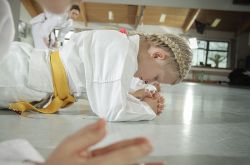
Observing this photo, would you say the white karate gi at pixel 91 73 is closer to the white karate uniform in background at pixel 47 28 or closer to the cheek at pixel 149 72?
the cheek at pixel 149 72

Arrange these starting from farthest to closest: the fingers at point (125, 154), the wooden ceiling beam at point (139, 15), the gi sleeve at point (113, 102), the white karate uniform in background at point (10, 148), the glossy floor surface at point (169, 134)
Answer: the wooden ceiling beam at point (139, 15)
the gi sleeve at point (113, 102)
the glossy floor surface at point (169, 134)
the white karate uniform in background at point (10, 148)
the fingers at point (125, 154)

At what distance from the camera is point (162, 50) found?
5.19ft

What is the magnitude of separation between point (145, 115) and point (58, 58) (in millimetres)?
517

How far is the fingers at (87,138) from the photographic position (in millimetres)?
475

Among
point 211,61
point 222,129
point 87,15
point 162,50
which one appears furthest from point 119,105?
point 211,61

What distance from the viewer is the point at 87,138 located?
1.58 ft

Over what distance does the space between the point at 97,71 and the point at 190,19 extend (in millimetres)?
14078

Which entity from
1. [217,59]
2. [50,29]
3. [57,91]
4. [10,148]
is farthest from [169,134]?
[217,59]

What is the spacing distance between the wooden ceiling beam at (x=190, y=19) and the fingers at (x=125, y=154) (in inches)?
524

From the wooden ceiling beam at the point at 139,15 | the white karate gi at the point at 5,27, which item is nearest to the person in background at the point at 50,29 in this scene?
the white karate gi at the point at 5,27

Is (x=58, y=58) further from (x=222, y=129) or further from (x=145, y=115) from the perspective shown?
(x=222, y=129)

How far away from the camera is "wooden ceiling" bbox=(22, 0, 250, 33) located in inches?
551

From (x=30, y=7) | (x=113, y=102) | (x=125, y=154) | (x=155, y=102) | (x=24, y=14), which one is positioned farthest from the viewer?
(x=30, y=7)

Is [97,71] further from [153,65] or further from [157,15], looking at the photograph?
[157,15]
